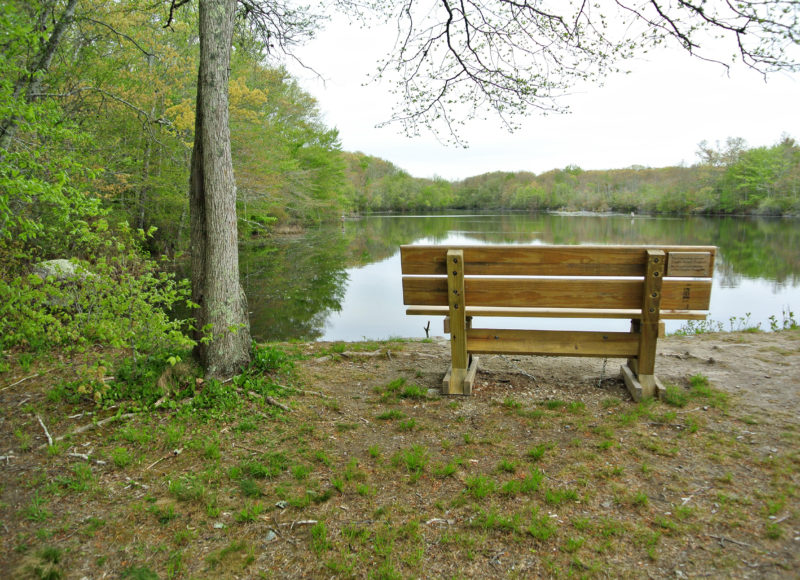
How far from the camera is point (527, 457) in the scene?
3.24 metres

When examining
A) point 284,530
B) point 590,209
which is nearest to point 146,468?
point 284,530

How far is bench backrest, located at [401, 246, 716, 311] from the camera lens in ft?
12.5

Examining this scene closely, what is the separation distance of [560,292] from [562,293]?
0.06 ft

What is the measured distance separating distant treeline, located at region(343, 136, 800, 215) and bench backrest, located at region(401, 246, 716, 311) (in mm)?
50533

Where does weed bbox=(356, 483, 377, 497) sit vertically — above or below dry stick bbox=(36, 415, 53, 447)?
below

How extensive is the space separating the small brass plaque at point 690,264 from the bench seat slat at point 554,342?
623 mm

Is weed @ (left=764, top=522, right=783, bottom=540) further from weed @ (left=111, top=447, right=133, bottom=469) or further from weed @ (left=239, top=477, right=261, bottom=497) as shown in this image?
weed @ (left=111, top=447, right=133, bottom=469)

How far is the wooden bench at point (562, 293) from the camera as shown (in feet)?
12.6

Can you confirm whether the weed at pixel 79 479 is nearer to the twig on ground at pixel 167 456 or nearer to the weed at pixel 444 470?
the twig on ground at pixel 167 456

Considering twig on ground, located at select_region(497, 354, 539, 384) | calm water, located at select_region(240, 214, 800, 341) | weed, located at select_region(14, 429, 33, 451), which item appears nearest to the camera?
weed, located at select_region(14, 429, 33, 451)

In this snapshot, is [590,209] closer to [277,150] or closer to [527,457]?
[277,150]

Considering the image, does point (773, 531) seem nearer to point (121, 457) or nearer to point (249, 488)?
point (249, 488)

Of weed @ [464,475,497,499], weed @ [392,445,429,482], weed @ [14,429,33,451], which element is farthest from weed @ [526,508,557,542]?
weed @ [14,429,33,451]

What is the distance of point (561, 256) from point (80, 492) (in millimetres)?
3635
